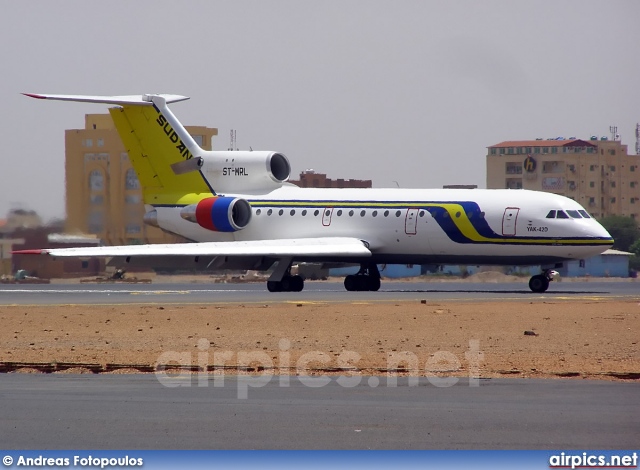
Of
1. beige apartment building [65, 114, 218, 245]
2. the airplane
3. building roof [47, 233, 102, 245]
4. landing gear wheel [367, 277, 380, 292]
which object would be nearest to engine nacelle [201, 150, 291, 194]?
the airplane

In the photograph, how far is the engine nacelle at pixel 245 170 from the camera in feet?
150

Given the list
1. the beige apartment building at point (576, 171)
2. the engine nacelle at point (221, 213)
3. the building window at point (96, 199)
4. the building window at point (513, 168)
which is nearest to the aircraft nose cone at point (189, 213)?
the engine nacelle at point (221, 213)

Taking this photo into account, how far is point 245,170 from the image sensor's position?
1799 inches

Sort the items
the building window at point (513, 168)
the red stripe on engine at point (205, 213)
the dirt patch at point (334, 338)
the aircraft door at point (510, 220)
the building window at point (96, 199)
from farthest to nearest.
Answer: the building window at point (513, 168) < the building window at point (96, 199) < the red stripe on engine at point (205, 213) < the aircraft door at point (510, 220) < the dirt patch at point (334, 338)

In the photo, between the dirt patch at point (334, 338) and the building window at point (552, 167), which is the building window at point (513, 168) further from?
the dirt patch at point (334, 338)

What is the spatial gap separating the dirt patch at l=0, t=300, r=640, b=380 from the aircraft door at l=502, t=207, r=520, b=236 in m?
6.75

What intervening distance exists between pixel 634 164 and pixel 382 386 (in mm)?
137594

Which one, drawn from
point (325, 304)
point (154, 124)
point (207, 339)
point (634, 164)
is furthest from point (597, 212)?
point (207, 339)

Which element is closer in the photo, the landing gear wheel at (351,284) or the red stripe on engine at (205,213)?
the landing gear wheel at (351,284)

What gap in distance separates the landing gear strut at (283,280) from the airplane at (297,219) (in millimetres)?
47

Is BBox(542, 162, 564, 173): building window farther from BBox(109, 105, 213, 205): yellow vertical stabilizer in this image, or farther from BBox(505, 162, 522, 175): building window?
BBox(109, 105, 213, 205): yellow vertical stabilizer

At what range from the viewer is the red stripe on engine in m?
44.5

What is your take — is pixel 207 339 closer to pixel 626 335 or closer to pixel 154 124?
pixel 626 335

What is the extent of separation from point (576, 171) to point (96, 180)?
9476 centimetres
